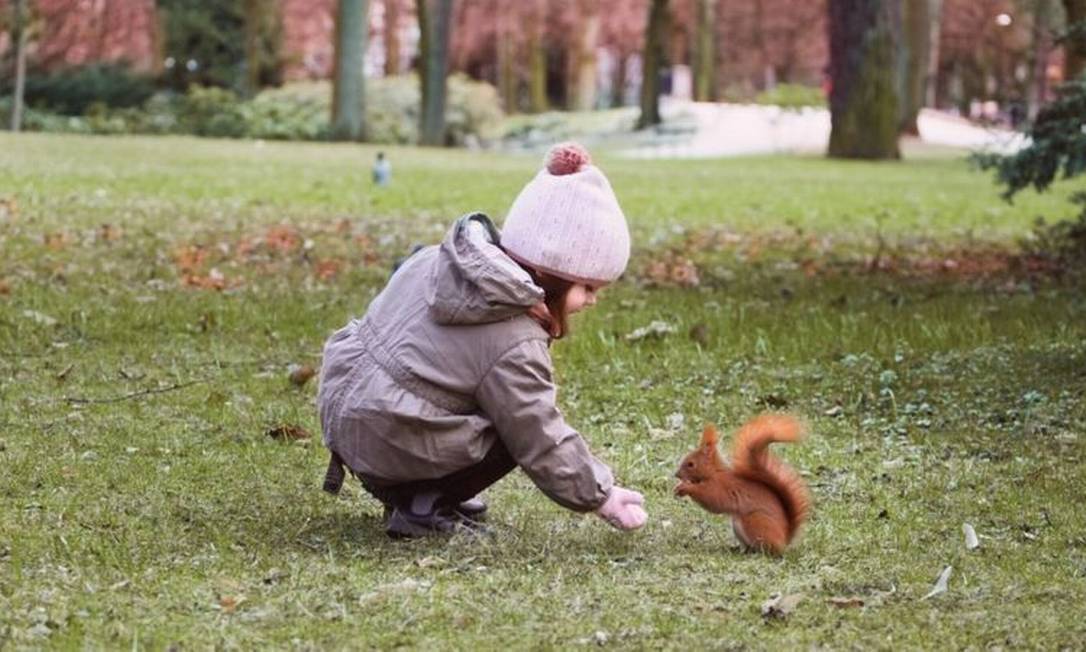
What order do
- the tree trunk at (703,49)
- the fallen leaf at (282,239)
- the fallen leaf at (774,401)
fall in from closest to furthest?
the fallen leaf at (774,401)
the fallen leaf at (282,239)
the tree trunk at (703,49)

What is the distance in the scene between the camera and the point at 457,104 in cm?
4278

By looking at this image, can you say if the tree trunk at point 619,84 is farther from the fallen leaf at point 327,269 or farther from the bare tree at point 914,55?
the fallen leaf at point 327,269

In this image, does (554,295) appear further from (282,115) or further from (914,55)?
(914,55)

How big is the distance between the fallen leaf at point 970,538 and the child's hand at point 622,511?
910mm

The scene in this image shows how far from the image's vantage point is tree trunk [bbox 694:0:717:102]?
164 feet

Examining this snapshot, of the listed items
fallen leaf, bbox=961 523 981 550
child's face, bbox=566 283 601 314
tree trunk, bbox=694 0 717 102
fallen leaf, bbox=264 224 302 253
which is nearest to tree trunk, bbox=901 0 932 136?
tree trunk, bbox=694 0 717 102

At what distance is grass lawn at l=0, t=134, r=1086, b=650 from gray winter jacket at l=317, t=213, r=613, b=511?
0.23 meters

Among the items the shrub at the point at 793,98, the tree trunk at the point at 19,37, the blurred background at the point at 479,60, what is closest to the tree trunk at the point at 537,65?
the blurred background at the point at 479,60

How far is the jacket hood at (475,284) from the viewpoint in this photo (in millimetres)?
4672

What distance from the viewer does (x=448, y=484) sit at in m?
5.01

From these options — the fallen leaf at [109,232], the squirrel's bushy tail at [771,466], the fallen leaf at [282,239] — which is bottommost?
the fallen leaf at [282,239]

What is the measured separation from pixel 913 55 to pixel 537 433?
38678 millimetres

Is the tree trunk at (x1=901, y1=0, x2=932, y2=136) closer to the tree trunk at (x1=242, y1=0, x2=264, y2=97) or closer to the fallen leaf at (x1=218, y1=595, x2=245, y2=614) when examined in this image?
the tree trunk at (x1=242, y1=0, x2=264, y2=97)

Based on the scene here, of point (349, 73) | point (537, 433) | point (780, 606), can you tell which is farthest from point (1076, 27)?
point (349, 73)
